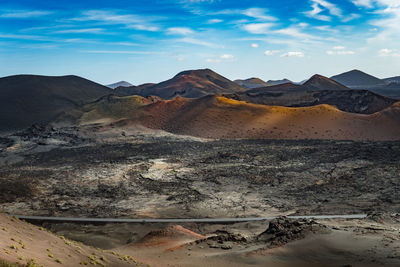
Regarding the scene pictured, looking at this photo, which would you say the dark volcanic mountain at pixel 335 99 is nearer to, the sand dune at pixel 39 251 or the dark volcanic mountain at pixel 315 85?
the dark volcanic mountain at pixel 315 85

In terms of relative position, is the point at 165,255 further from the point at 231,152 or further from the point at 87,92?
the point at 87,92

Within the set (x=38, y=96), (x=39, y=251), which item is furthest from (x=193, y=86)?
(x=39, y=251)

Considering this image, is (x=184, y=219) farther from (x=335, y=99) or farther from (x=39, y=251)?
(x=335, y=99)

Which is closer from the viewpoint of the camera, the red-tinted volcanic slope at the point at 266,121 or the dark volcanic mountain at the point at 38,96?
the red-tinted volcanic slope at the point at 266,121

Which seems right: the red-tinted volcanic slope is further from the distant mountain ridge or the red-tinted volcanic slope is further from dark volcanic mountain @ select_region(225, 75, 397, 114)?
the distant mountain ridge

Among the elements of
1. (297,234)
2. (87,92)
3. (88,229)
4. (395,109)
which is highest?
(87,92)

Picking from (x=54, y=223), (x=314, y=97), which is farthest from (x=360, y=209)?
(x=314, y=97)

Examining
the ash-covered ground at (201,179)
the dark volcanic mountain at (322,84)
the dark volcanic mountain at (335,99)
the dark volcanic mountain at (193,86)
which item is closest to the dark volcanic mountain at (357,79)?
the dark volcanic mountain at (322,84)
